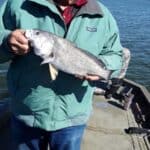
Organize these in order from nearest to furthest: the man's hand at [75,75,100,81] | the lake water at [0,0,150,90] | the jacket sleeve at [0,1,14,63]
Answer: the jacket sleeve at [0,1,14,63], the man's hand at [75,75,100,81], the lake water at [0,0,150,90]

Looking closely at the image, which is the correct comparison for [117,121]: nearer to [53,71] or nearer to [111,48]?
Answer: [111,48]

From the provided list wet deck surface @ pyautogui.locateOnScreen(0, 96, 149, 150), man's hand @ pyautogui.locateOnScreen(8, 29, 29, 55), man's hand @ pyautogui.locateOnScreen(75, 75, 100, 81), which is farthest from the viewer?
wet deck surface @ pyautogui.locateOnScreen(0, 96, 149, 150)

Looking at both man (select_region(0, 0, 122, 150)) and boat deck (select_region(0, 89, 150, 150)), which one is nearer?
man (select_region(0, 0, 122, 150))

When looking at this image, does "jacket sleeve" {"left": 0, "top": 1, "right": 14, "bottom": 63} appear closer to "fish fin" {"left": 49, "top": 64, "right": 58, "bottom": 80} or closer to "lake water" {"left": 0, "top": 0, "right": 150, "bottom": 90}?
"fish fin" {"left": 49, "top": 64, "right": 58, "bottom": 80}

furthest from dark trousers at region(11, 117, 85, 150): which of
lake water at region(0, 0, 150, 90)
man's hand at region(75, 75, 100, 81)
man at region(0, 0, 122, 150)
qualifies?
lake water at region(0, 0, 150, 90)

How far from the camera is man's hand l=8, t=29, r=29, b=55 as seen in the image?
3.45 metres

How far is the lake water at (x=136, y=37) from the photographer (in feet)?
61.6

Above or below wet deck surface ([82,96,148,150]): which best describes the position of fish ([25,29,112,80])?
above

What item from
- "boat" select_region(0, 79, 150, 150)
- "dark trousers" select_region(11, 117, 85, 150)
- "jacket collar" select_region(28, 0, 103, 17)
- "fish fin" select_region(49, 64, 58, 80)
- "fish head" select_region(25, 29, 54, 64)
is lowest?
"boat" select_region(0, 79, 150, 150)

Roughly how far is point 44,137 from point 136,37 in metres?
22.1

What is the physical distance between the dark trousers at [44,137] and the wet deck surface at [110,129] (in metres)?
2.80

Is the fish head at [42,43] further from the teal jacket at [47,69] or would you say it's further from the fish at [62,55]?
the teal jacket at [47,69]

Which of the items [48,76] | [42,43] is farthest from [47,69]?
[42,43]

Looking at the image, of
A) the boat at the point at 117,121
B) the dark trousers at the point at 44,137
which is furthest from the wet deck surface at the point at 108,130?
the dark trousers at the point at 44,137
